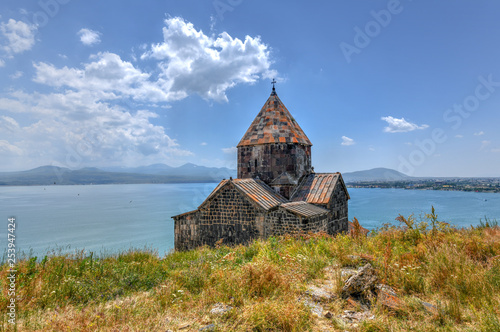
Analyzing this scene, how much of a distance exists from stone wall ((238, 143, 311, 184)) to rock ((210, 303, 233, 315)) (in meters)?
9.88

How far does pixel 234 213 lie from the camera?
10922mm

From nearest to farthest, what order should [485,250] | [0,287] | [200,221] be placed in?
[0,287], [485,250], [200,221]

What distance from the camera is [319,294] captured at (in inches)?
154

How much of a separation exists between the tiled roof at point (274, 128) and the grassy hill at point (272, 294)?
27.3 ft

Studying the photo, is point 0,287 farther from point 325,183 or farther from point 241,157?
point 325,183

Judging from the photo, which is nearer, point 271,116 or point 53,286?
point 53,286

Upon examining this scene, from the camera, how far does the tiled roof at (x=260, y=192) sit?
10.7 m

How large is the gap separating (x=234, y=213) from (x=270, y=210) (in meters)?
1.56

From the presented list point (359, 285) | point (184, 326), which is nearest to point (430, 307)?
point (359, 285)

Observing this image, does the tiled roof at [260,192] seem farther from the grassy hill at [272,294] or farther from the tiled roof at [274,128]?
the grassy hill at [272,294]

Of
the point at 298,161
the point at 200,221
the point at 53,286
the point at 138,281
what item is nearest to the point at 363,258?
the point at 138,281

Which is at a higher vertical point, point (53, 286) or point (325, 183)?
point (325, 183)

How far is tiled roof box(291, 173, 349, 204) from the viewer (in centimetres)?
1233

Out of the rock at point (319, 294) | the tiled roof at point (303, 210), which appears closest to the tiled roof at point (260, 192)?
the tiled roof at point (303, 210)
